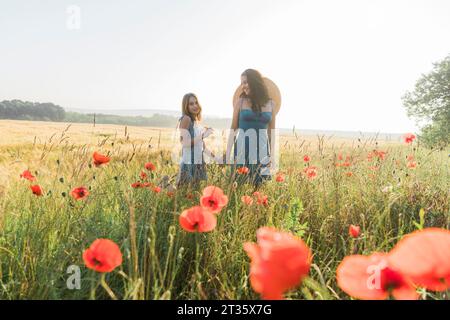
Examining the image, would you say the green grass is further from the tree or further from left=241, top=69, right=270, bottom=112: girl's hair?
the tree

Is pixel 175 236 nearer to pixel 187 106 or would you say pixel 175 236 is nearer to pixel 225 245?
pixel 225 245

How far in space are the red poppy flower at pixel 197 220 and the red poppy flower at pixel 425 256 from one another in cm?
56

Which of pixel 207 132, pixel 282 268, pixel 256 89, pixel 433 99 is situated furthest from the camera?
pixel 433 99

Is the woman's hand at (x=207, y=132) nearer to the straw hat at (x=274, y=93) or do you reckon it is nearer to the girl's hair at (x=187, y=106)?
the girl's hair at (x=187, y=106)

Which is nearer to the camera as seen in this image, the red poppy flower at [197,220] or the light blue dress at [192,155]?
the red poppy flower at [197,220]

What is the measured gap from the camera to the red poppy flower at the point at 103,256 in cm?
91

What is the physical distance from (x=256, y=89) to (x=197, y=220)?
326 cm

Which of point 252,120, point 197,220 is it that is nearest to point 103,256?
point 197,220

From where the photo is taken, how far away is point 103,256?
923 millimetres

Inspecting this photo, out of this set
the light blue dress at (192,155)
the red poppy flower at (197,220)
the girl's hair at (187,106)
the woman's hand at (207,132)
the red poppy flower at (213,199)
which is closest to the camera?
the red poppy flower at (197,220)

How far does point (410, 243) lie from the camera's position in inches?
22.7

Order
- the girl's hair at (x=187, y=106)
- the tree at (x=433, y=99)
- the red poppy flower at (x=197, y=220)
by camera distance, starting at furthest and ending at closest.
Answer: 1. the tree at (x=433, y=99)
2. the girl's hair at (x=187, y=106)
3. the red poppy flower at (x=197, y=220)

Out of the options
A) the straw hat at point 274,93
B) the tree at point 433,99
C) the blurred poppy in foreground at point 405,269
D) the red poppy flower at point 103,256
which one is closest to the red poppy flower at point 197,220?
the red poppy flower at point 103,256

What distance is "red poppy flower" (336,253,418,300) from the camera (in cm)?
67
